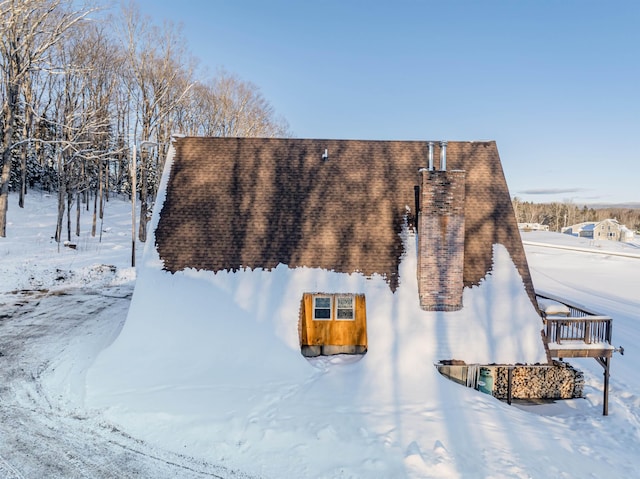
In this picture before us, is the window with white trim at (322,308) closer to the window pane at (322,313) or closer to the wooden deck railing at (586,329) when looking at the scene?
the window pane at (322,313)

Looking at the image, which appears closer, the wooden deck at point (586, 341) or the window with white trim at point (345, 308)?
the wooden deck at point (586, 341)

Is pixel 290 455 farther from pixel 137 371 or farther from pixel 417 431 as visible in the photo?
pixel 137 371

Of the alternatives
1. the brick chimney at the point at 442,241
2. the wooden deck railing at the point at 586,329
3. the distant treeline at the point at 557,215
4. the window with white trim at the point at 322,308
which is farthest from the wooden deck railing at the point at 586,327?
the distant treeline at the point at 557,215

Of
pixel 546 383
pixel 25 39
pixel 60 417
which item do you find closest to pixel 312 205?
pixel 60 417

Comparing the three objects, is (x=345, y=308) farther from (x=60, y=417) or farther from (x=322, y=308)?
(x=60, y=417)

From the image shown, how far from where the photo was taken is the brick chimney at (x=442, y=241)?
1046 cm

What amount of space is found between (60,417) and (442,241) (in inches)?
386

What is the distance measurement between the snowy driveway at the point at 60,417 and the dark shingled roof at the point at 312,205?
12.3 ft

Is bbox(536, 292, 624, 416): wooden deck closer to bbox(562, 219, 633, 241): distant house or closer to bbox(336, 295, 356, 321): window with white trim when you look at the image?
bbox(336, 295, 356, 321): window with white trim

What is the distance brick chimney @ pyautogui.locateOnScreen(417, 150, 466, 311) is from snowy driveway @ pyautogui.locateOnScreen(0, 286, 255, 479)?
6.65 metres

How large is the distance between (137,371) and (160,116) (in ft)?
72.4

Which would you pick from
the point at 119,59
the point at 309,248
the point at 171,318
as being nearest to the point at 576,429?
the point at 309,248

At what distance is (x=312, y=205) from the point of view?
40.3 ft

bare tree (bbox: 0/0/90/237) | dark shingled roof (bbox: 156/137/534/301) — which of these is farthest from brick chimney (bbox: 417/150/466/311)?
bare tree (bbox: 0/0/90/237)
